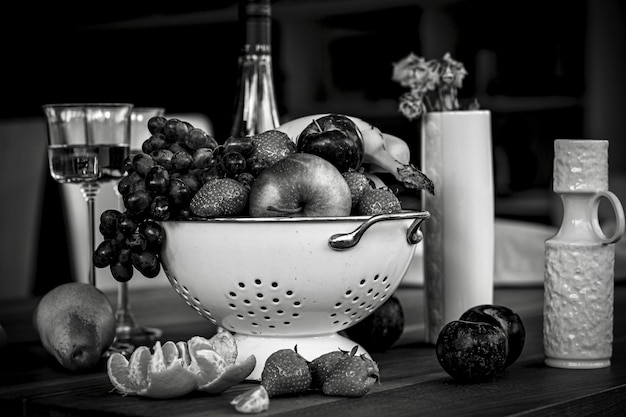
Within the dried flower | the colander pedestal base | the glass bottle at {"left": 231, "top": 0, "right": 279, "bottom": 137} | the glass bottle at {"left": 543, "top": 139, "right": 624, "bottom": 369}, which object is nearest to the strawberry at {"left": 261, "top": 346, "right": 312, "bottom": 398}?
the colander pedestal base

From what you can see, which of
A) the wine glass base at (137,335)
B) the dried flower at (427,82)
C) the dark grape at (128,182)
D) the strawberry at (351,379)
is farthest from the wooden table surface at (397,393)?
the dried flower at (427,82)

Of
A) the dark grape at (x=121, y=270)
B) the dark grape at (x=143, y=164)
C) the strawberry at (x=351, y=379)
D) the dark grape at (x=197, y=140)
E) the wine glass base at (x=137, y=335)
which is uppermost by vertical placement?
the dark grape at (x=197, y=140)

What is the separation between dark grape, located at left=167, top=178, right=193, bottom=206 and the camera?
3.61 ft

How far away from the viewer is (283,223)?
1063 millimetres

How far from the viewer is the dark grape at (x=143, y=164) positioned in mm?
1137

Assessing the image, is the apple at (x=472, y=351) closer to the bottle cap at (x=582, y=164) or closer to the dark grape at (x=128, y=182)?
the bottle cap at (x=582, y=164)

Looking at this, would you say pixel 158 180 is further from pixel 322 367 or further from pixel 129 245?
pixel 322 367

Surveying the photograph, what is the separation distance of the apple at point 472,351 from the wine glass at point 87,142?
471mm

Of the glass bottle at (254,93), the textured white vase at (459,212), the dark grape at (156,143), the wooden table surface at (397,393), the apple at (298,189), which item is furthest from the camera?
the glass bottle at (254,93)

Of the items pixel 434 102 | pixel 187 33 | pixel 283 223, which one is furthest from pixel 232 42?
pixel 283 223

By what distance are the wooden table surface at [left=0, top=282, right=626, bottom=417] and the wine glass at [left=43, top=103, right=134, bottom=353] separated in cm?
20

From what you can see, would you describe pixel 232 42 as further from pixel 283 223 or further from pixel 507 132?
pixel 283 223

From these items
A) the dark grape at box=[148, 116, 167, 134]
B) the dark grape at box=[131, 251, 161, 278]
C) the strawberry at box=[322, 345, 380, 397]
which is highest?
the dark grape at box=[148, 116, 167, 134]

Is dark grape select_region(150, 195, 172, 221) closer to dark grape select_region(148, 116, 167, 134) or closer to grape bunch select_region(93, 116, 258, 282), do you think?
grape bunch select_region(93, 116, 258, 282)
